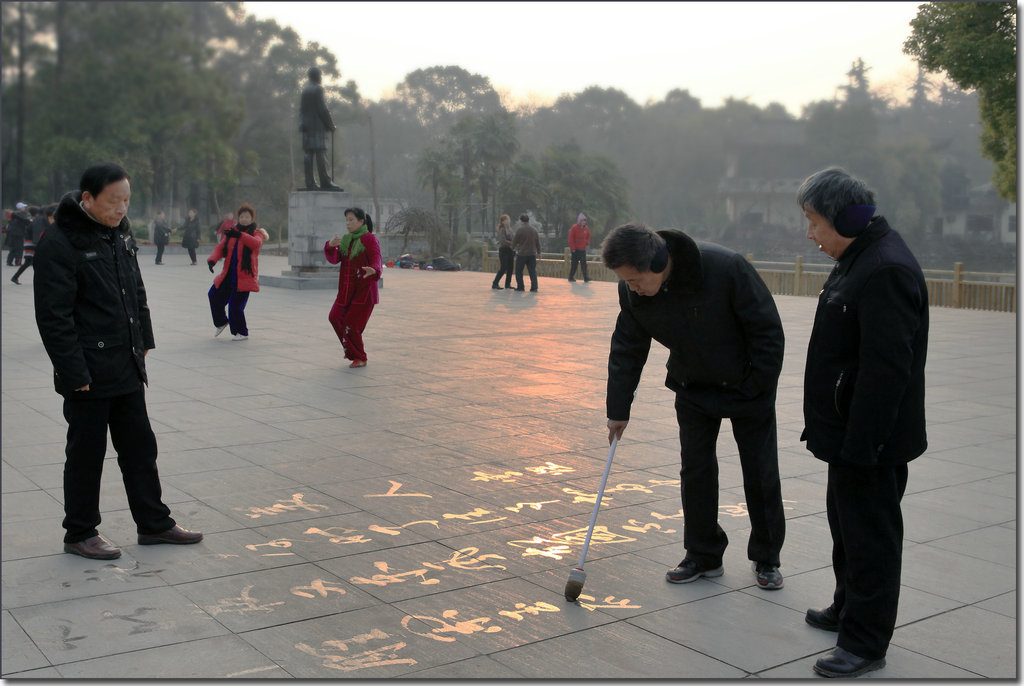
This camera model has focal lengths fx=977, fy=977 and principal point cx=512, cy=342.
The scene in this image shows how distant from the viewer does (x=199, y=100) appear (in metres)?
29.9

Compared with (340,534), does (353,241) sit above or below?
above

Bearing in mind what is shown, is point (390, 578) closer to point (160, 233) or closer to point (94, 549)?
point (94, 549)

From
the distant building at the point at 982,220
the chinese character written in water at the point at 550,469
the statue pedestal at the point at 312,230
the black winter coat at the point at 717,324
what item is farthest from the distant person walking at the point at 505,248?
the distant building at the point at 982,220

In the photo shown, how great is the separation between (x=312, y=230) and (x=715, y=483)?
1859cm

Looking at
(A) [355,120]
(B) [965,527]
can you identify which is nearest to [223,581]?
(B) [965,527]

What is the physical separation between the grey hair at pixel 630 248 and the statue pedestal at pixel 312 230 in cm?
1806

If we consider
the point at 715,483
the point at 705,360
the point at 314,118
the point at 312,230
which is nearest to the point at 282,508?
the point at 715,483

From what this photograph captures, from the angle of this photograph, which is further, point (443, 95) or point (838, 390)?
point (443, 95)

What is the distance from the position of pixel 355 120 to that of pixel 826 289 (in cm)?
5458

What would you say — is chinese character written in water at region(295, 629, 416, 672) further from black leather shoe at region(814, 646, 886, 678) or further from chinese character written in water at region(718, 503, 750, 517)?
chinese character written in water at region(718, 503, 750, 517)

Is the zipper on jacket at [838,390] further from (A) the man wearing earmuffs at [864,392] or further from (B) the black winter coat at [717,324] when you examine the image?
(B) the black winter coat at [717,324]

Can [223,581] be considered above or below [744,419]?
below

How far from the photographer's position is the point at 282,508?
500 cm

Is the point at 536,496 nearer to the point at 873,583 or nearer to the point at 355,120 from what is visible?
the point at 873,583
